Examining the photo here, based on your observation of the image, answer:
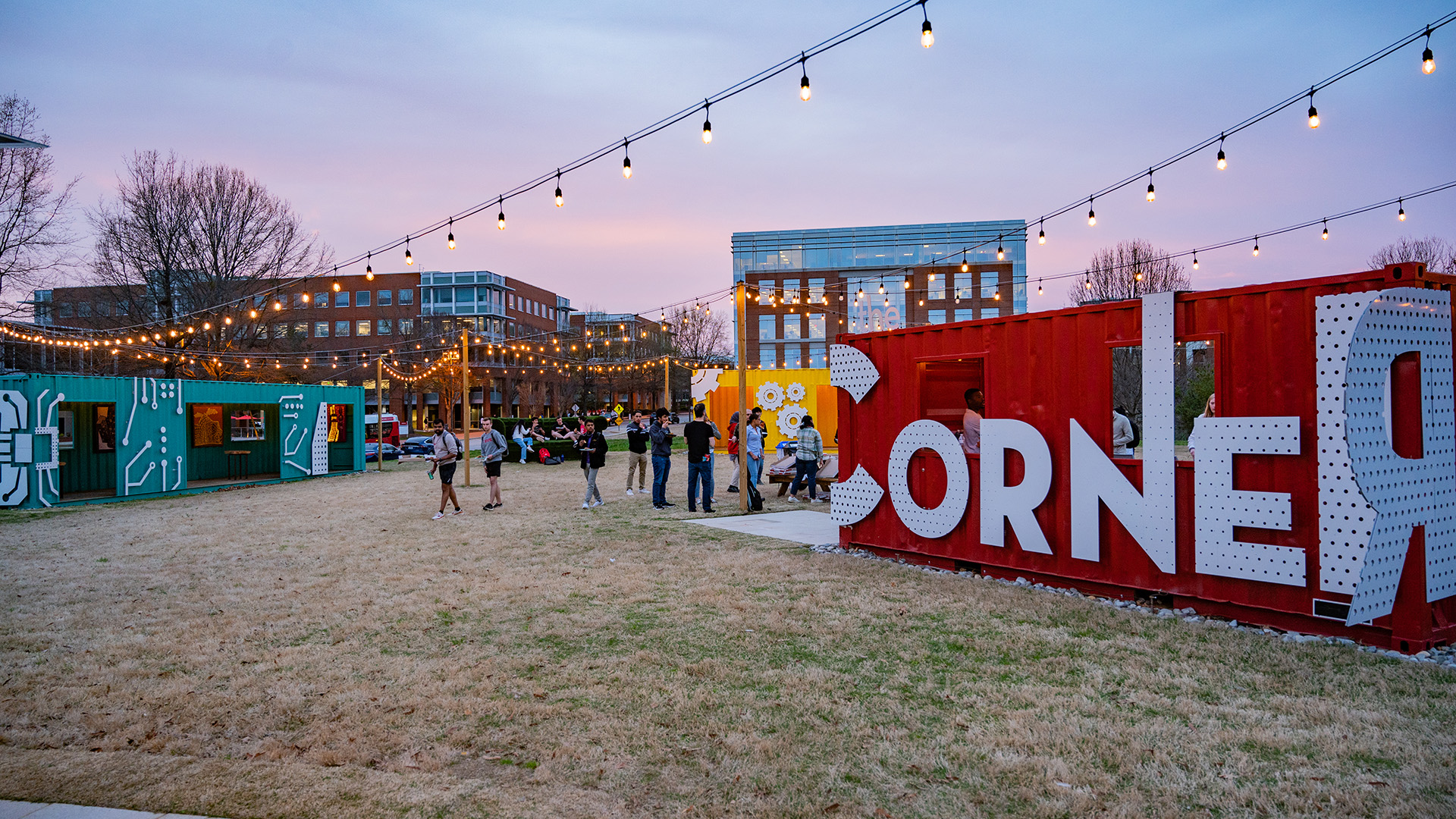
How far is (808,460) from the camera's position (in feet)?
44.2

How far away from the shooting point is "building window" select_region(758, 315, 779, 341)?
57.1 m

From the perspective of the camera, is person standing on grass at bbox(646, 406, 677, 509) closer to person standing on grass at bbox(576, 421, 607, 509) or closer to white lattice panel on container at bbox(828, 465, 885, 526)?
person standing on grass at bbox(576, 421, 607, 509)

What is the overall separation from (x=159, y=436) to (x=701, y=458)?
12958 mm

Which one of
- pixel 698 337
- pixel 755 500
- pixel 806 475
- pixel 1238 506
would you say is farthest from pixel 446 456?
pixel 698 337

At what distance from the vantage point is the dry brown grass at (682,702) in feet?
11.3

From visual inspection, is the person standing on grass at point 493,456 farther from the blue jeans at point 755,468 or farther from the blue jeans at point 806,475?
the blue jeans at point 806,475

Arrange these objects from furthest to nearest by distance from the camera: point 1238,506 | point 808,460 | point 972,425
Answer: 1. point 808,460
2. point 972,425
3. point 1238,506

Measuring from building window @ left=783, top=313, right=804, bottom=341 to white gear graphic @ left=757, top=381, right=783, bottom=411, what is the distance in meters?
30.8

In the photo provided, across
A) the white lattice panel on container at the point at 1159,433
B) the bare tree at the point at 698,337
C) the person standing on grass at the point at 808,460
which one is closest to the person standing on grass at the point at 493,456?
the person standing on grass at the point at 808,460

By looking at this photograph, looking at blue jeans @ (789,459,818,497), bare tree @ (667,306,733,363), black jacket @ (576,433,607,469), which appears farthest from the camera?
bare tree @ (667,306,733,363)

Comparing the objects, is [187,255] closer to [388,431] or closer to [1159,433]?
[388,431]

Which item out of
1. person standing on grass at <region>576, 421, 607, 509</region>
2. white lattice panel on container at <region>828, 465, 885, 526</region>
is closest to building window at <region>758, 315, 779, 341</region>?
person standing on grass at <region>576, 421, 607, 509</region>

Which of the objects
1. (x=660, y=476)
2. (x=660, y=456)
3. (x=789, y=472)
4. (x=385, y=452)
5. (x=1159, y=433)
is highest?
(x=1159, y=433)

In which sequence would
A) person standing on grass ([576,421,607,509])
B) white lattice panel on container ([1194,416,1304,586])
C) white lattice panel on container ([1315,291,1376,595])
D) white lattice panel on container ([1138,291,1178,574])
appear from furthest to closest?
person standing on grass ([576,421,607,509])
white lattice panel on container ([1138,291,1178,574])
white lattice panel on container ([1194,416,1304,586])
white lattice panel on container ([1315,291,1376,595])
